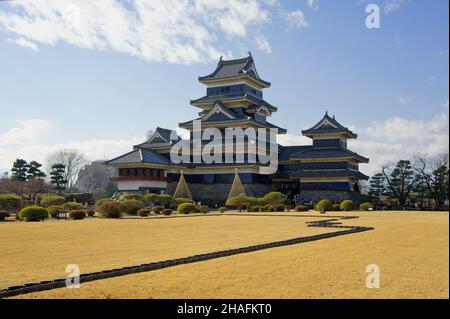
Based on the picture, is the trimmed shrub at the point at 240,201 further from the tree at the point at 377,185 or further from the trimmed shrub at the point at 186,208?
the tree at the point at 377,185

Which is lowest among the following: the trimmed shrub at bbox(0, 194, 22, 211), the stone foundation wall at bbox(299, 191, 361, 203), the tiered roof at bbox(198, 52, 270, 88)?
the trimmed shrub at bbox(0, 194, 22, 211)

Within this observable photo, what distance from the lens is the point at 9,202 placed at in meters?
42.8

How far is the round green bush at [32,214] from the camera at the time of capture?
110 feet

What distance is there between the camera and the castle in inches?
2266

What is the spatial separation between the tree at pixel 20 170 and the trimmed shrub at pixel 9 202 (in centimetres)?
2437

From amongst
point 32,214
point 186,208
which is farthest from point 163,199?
point 32,214

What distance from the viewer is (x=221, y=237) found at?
20484 mm

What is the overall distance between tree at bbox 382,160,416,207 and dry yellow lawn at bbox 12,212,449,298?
1966 inches

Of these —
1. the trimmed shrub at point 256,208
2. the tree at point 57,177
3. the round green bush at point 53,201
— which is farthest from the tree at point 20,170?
the trimmed shrub at point 256,208

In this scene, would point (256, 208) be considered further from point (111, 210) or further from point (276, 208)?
point (111, 210)

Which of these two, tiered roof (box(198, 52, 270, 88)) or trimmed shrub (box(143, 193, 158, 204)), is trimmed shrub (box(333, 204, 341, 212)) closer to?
trimmed shrub (box(143, 193, 158, 204))

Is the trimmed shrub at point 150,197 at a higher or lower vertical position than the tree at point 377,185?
lower

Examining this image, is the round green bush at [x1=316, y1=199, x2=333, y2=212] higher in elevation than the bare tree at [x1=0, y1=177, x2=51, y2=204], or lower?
lower

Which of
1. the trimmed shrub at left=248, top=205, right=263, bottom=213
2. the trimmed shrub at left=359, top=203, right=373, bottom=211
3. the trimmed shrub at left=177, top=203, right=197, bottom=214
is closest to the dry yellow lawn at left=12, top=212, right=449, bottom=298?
the trimmed shrub at left=177, top=203, right=197, bottom=214
